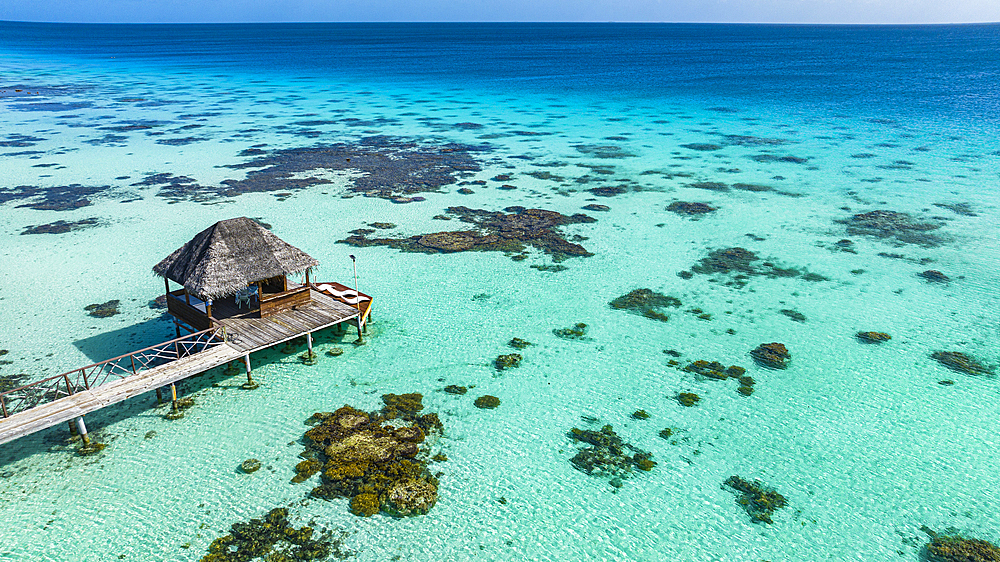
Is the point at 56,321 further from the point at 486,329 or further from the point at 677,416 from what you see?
the point at 677,416

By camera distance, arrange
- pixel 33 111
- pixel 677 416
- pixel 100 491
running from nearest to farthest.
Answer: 1. pixel 100 491
2. pixel 677 416
3. pixel 33 111

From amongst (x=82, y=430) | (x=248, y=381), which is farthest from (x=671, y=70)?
(x=82, y=430)

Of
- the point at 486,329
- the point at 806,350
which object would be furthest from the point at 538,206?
the point at 806,350

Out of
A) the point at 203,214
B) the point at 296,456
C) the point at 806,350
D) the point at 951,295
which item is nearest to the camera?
the point at 296,456

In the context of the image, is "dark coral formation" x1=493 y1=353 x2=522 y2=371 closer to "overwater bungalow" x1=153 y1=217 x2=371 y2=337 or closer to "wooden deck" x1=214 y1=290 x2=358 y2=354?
"wooden deck" x1=214 y1=290 x2=358 y2=354

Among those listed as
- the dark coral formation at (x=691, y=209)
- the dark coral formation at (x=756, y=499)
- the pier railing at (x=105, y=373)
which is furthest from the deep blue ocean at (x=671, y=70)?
the pier railing at (x=105, y=373)

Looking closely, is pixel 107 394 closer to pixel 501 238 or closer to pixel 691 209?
pixel 501 238
